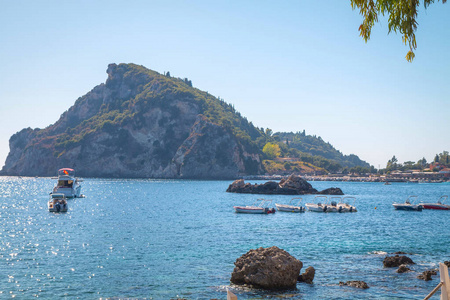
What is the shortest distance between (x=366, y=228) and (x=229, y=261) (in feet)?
106

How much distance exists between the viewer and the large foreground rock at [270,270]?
81.4 feet

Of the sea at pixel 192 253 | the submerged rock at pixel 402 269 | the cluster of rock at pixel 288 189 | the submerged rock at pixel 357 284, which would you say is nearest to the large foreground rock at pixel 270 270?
the sea at pixel 192 253

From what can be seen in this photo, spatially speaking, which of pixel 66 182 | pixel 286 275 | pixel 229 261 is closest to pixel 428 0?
pixel 286 275

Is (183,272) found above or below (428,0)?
below

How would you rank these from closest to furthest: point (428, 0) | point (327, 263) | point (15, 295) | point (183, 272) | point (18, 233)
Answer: point (428, 0), point (15, 295), point (183, 272), point (327, 263), point (18, 233)

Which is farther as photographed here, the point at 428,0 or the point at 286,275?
the point at 286,275

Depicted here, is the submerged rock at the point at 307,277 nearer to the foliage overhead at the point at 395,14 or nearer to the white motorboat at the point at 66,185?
the foliage overhead at the point at 395,14

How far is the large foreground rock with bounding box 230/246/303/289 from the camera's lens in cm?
2481

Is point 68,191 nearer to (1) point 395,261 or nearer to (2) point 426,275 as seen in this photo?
(1) point 395,261

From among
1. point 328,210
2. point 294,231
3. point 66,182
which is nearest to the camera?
point 294,231

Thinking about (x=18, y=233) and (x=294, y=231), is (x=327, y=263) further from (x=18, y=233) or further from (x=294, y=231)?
(x=18, y=233)

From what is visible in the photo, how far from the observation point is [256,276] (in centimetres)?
2506

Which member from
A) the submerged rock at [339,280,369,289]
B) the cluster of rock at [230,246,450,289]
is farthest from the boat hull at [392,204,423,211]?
the cluster of rock at [230,246,450,289]

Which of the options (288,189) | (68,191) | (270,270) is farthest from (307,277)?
(288,189)
